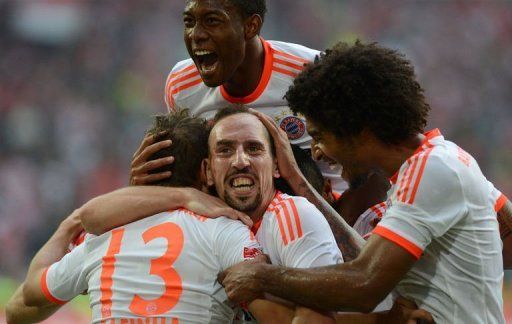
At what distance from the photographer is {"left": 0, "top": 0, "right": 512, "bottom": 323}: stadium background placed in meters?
10.7

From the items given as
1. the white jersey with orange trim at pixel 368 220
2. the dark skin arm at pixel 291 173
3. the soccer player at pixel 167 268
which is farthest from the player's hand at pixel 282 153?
the white jersey with orange trim at pixel 368 220

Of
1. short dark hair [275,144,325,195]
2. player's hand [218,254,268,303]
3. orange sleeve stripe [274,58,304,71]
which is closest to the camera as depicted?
player's hand [218,254,268,303]

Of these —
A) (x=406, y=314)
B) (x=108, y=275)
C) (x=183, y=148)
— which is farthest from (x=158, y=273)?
(x=406, y=314)

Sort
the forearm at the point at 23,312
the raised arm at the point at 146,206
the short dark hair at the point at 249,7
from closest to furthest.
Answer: the raised arm at the point at 146,206
the forearm at the point at 23,312
the short dark hair at the point at 249,7

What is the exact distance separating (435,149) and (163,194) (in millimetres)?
1157

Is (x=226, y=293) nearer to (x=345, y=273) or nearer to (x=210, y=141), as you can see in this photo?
(x=345, y=273)

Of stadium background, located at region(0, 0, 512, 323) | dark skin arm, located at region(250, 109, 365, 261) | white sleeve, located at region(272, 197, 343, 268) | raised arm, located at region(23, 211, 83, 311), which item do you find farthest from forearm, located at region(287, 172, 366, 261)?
stadium background, located at region(0, 0, 512, 323)

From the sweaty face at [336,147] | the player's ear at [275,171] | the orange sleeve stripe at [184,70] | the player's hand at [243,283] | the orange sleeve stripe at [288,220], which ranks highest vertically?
the orange sleeve stripe at [184,70]

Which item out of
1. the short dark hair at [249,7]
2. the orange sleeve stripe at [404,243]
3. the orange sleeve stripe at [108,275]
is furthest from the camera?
the short dark hair at [249,7]

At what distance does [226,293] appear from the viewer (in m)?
3.57

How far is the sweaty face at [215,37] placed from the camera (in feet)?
14.5

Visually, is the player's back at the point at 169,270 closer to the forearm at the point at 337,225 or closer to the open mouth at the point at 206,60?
the forearm at the point at 337,225

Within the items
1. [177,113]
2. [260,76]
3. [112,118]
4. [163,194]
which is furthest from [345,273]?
[112,118]

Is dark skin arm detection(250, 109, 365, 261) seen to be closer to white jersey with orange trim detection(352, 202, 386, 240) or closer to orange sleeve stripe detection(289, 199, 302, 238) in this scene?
orange sleeve stripe detection(289, 199, 302, 238)
